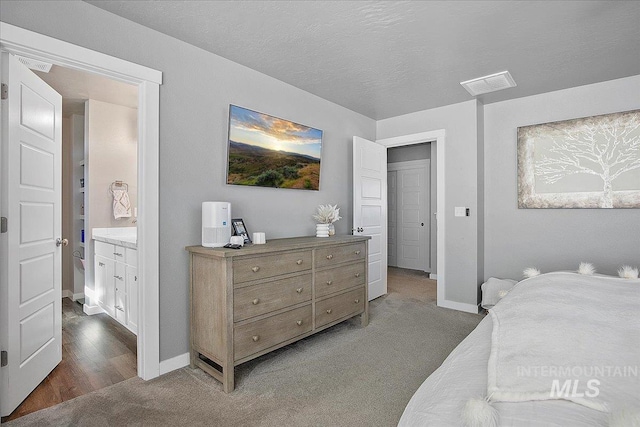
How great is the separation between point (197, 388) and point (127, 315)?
1388mm

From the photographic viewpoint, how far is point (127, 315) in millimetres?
3104

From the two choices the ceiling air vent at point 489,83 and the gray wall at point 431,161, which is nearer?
the ceiling air vent at point 489,83

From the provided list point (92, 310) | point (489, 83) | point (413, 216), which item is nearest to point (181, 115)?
point (92, 310)

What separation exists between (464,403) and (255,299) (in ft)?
5.65

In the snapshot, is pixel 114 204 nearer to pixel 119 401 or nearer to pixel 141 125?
pixel 141 125

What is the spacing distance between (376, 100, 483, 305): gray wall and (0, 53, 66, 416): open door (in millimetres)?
4024

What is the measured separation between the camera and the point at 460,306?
3.98 metres

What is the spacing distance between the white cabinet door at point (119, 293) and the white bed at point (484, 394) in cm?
311

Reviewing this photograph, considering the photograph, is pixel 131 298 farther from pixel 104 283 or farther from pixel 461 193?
pixel 461 193

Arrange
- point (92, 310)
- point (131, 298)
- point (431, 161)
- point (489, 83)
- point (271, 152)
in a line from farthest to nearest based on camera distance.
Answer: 1. point (431, 161)
2. point (92, 310)
3. point (489, 83)
4. point (271, 152)
5. point (131, 298)

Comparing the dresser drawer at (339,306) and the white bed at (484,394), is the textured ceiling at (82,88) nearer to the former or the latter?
the dresser drawer at (339,306)

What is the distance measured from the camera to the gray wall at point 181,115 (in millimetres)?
2049

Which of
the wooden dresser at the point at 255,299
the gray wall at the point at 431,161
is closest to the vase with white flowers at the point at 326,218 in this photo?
the wooden dresser at the point at 255,299

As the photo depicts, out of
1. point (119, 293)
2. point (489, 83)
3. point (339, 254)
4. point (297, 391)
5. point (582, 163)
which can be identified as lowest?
point (297, 391)
